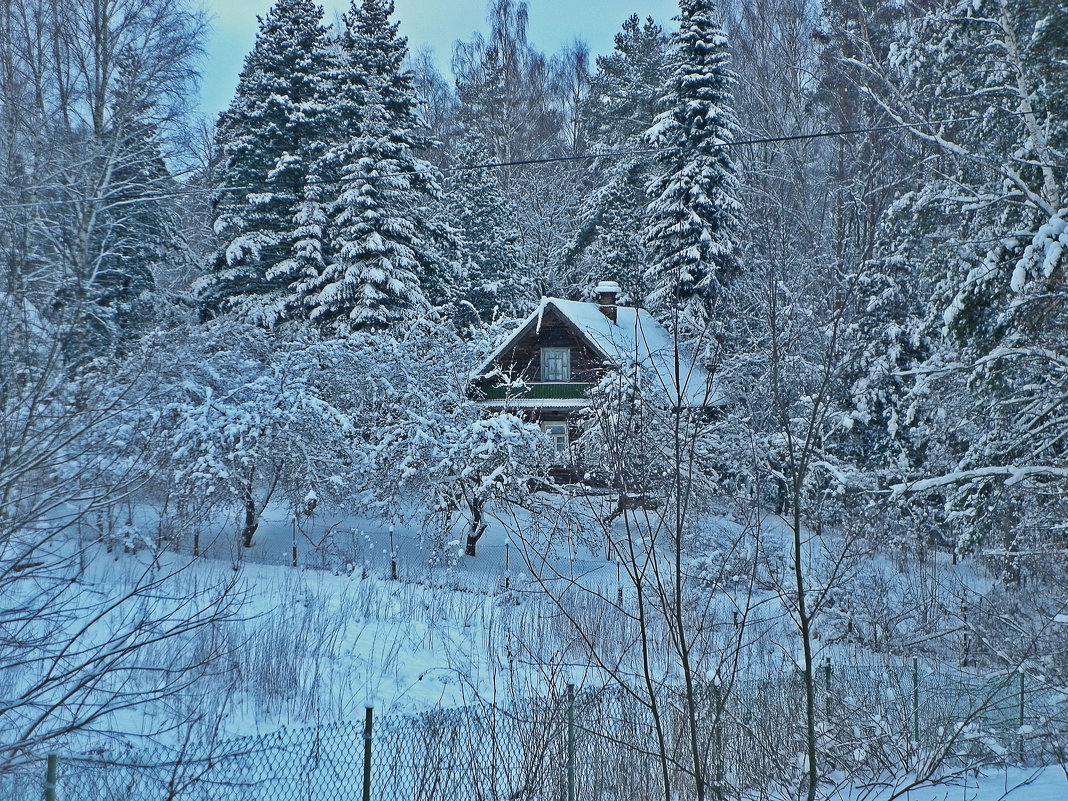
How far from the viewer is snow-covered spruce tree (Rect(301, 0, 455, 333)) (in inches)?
1009

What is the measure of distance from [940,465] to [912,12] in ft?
35.7

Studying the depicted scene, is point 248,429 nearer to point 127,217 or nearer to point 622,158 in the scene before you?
point 127,217

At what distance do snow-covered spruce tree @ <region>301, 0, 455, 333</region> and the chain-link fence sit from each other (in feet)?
60.8

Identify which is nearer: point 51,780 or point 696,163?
point 51,780

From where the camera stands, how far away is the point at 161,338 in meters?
14.0

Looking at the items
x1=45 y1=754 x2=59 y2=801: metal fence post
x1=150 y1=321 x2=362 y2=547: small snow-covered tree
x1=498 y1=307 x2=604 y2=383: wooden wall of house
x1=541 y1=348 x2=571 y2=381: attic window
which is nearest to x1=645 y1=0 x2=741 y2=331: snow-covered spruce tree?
x1=498 y1=307 x2=604 y2=383: wooden wall of house

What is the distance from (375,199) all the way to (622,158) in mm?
14469

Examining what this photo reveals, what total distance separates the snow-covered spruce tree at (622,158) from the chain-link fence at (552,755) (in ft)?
78.6

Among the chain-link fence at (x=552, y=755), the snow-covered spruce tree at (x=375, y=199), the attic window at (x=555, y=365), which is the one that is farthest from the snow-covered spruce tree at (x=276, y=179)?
the chain-link fence at (x=552, y=755)

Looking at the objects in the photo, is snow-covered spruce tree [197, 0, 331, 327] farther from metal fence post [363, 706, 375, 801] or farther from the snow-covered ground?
metal fence post [363, 706, 375, 801]

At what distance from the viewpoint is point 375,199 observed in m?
26.3

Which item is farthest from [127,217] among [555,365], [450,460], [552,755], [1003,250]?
[1003,250]

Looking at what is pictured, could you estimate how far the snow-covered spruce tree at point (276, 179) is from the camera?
26.9 m

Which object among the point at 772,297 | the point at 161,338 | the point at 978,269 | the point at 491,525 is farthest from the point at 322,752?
the point at 491,525
